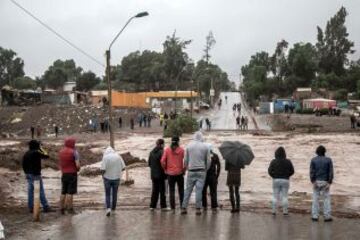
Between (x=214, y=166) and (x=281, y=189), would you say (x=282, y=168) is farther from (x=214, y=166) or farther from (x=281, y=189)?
(x=214, y=166)

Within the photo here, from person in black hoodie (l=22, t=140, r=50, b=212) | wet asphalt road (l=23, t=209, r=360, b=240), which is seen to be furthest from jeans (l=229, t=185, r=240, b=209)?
person in black hoodie (l=22, t=140, r=50, b=212)

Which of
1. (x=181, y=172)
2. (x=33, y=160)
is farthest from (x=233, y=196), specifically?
(x=33, y=160)

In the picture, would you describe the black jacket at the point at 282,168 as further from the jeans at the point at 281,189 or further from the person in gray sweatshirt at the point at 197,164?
the person in gray sweatshirt at the point at 197,164

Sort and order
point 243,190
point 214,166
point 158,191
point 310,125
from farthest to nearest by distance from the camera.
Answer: point 310,125, point 243,190, point 158,191, point 214,166

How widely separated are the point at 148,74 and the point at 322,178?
130068 millimetres

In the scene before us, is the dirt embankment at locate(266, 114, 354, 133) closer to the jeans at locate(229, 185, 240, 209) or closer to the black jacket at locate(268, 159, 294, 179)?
the jeans at locate(229, 185, 240, 209)

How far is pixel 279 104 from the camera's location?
95438mm

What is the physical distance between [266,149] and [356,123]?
2544 cm

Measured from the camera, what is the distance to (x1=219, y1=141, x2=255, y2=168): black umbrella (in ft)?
45.5

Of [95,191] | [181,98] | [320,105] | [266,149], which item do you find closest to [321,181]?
[95,191]

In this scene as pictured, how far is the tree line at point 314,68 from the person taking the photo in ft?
401

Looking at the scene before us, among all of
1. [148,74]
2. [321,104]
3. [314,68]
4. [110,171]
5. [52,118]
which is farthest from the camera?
[148,74]

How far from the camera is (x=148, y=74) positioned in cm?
14212

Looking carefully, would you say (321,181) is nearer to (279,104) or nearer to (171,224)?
(171,224)
